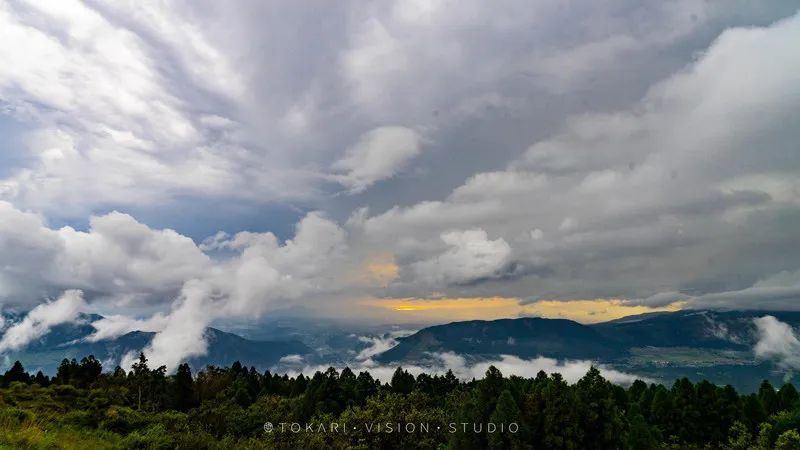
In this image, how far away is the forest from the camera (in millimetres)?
28705

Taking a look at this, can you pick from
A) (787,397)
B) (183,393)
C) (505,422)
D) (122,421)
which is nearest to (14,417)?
(122,421)

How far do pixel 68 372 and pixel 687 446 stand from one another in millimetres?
114410

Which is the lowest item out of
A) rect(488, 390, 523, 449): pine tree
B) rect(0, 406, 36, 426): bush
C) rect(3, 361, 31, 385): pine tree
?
rect(488, 390, 523, 449): pine tree

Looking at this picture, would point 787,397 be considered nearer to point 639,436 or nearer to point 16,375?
point 639,436

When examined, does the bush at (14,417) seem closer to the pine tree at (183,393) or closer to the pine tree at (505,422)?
the pine tree at (505,422)

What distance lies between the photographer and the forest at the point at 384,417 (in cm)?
2870

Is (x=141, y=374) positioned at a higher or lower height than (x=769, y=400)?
higher

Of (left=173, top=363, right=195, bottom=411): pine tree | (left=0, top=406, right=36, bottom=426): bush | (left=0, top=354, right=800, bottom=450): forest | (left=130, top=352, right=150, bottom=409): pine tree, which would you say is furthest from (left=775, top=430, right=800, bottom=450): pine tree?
(left=130, top=352, right=150, bottom=409): pine tree

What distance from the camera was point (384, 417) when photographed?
50.7 metres

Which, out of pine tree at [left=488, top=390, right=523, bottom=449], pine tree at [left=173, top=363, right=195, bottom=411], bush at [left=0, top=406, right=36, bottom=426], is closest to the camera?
bush at [left=0, top=406, right=36, bottom=426]

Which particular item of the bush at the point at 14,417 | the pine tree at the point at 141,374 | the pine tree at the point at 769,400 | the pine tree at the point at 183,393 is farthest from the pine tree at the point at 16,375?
the pine tree at the point at 769,400

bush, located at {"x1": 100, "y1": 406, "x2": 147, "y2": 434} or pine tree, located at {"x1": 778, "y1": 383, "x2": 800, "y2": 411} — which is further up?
bush, located at {"x1": 100, "y1": 406, "x2": 147, "y2": 434}

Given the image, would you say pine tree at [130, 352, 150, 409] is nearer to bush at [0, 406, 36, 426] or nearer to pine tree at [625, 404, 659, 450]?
bush at [0, 406, 36, 426]

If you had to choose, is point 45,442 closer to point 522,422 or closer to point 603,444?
point 522,422
